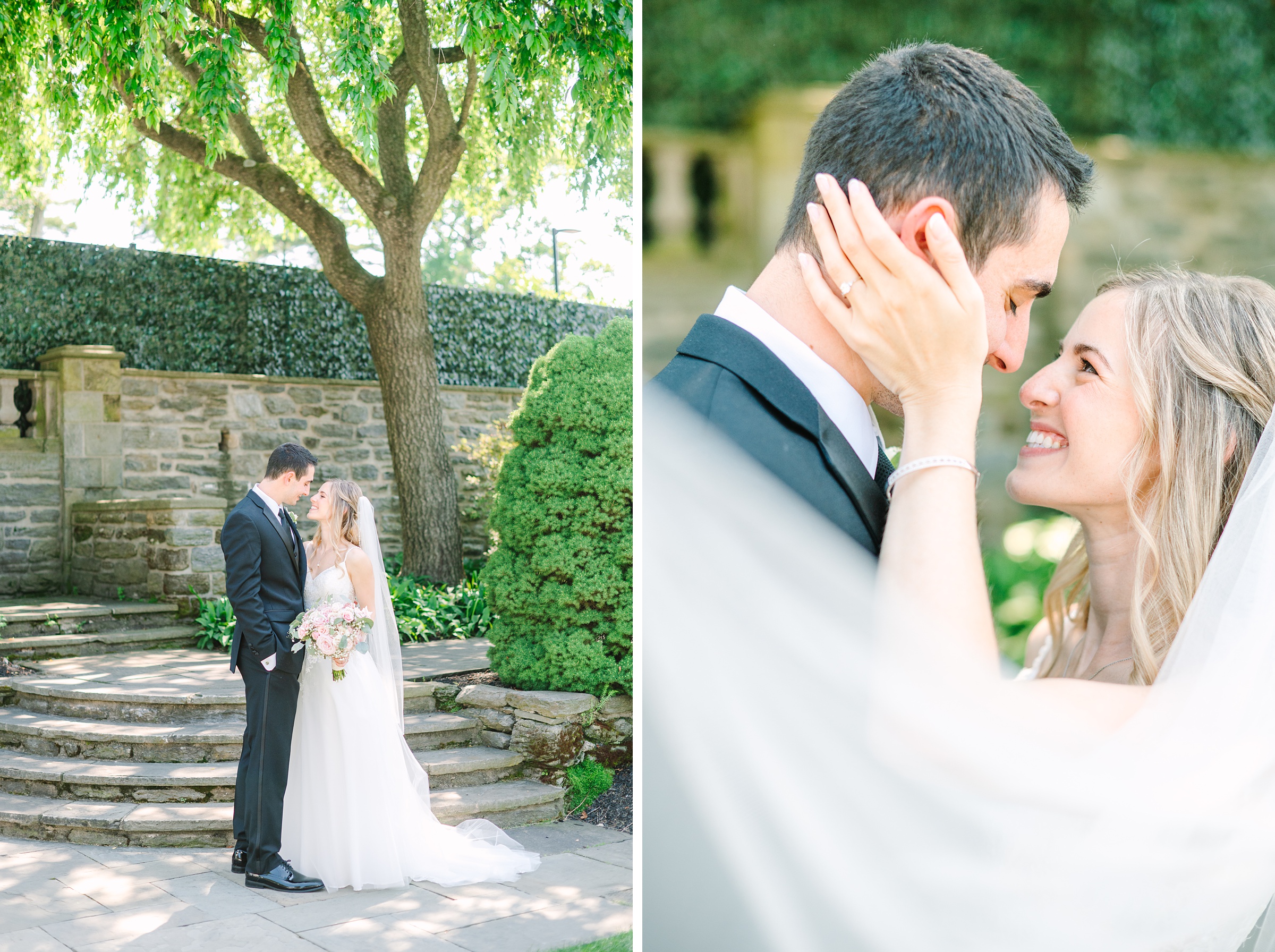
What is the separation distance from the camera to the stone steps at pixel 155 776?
393 cm

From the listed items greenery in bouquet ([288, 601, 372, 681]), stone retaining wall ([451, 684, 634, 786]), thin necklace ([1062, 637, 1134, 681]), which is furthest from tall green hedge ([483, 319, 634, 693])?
thin necklace ([1062, 637, 1134, 681])

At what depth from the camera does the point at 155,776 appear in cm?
394

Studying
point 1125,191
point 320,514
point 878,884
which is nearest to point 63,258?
point 320,514

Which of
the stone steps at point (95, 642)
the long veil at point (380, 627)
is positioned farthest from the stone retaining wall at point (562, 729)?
the stone steps at point (95, 642)

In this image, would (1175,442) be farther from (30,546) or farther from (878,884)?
(30,546)

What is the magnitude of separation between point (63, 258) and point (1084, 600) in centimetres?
665

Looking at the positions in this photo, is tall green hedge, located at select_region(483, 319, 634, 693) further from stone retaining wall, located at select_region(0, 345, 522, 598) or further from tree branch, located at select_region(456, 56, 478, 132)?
stone retaining wall, located at select_region(0, 345, 522, 598)

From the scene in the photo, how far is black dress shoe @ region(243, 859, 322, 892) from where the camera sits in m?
3.32

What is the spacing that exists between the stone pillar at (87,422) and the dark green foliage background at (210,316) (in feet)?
0.85

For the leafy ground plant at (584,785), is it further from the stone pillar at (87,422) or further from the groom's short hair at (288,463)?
the stone pillar at (87,422)

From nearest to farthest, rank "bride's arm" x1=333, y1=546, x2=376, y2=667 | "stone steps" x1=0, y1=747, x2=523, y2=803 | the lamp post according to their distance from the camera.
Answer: "bride's arm" x1=333, y1=546, x2=376, y2=667 → "stone steps" x1=0, y1=747, x2=523, y2=803 → the lamp post

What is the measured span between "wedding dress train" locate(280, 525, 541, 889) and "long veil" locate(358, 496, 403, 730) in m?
0.04

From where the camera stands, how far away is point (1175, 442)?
1.31 m

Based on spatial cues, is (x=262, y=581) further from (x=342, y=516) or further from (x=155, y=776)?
(x=155, y=776)
